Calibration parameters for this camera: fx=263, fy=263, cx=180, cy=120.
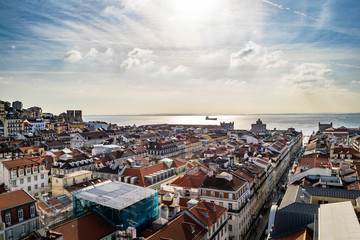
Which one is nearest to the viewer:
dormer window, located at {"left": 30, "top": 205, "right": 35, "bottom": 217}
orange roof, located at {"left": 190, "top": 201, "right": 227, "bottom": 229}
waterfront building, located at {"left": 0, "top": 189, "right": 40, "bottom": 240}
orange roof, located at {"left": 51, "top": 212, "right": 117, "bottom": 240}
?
orange roof, located at {"left": 51, "top": 212, "right": 117, "bottom": 240}

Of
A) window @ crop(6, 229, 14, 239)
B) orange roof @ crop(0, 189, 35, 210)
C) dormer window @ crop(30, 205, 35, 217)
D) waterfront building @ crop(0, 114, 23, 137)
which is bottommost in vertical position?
window @ crop(6, 229, 14, 239)

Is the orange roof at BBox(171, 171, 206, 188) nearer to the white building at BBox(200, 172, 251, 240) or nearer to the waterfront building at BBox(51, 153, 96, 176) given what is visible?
the white building at BBox(200, 172, 251, 240)

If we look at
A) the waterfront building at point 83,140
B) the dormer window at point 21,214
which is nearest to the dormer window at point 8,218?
the dormer window at point 21,214

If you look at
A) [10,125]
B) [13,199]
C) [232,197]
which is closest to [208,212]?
[232,197]

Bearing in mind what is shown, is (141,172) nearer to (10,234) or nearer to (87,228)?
(10,234)

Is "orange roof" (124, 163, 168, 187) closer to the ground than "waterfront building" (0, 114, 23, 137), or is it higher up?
closer to the ground

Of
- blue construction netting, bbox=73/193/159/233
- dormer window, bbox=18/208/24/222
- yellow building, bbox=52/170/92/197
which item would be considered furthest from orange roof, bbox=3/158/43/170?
blue construction netting, bbox=73/193/159/233
